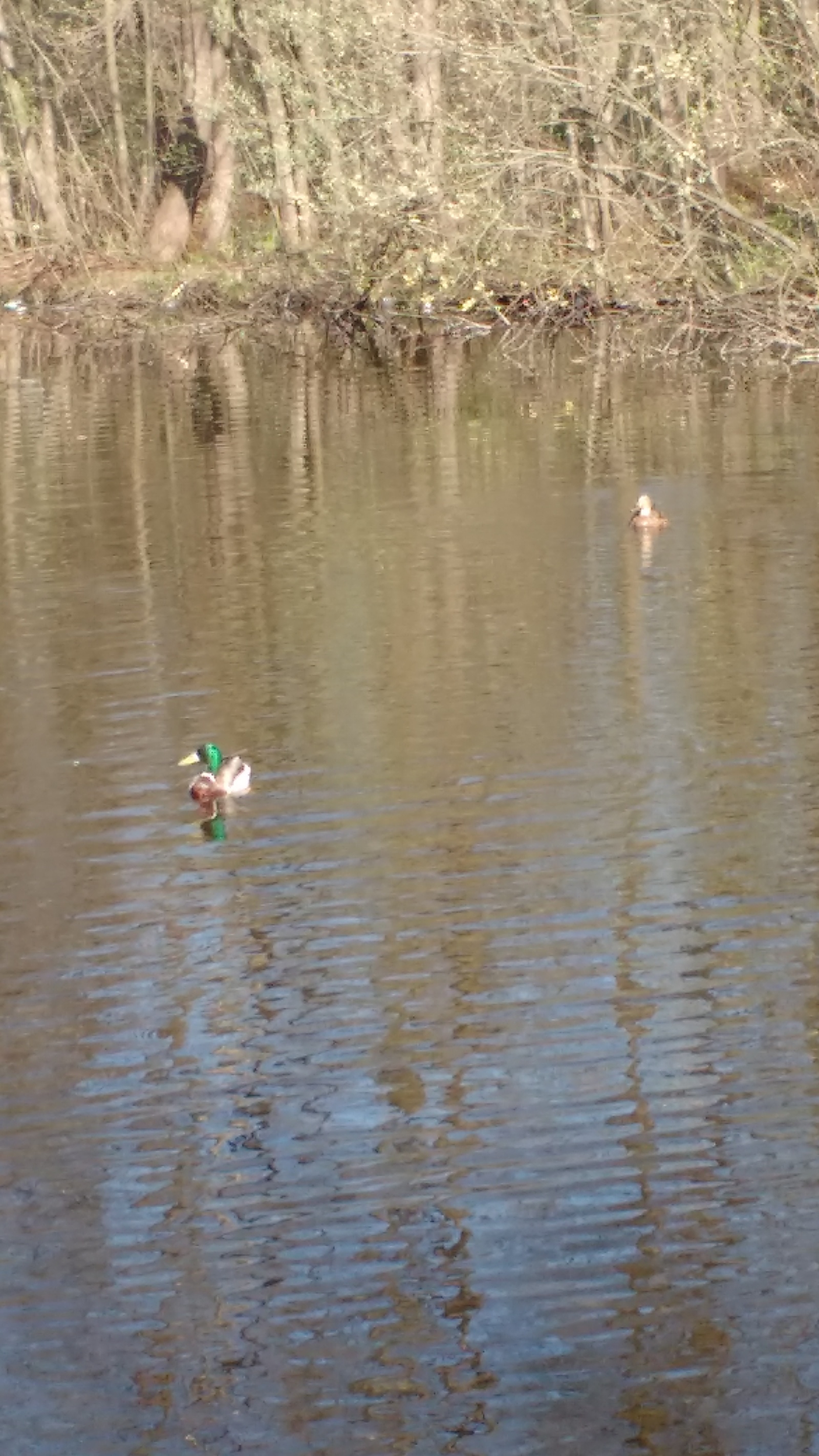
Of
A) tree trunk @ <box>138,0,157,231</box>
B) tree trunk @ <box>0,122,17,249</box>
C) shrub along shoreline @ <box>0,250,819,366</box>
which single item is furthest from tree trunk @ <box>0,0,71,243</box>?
tree trunk @ <box>138,0,157,231</box>

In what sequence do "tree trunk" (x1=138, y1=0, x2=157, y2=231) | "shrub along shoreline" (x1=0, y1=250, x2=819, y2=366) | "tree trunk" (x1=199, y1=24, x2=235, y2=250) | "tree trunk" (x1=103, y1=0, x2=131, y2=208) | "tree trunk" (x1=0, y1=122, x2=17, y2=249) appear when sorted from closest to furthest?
"shrub along shoreline" (x1=0, y1=250, x2=819, y2=366), "tree trunk" (x1=103, y1=0, x2=131, y2=208), "tree trunk" (x1=138, y1=0, x2=157, y2=231), "tree trunk" (x1=199, y1=24, x2=235, y2=250), "tree trunk" (x1=0, y1=122, x2=17, y2=249)

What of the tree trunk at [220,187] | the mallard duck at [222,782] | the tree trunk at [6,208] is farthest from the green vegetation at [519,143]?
the mallard duck at [222,782]

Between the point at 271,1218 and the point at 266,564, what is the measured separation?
938cm

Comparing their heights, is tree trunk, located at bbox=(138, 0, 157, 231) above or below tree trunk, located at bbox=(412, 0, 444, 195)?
above

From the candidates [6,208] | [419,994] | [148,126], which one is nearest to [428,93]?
[148,126]

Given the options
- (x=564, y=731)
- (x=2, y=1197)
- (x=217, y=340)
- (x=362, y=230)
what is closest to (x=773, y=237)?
(x=362, y=230)

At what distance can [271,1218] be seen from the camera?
578 cm

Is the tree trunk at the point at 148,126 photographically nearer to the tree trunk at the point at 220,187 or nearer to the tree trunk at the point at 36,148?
the tree trunk at the point at 220,187

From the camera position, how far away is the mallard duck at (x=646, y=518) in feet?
48.0

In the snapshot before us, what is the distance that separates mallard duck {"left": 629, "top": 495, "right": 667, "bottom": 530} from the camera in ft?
48.0

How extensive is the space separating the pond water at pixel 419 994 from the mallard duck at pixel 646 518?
150 mm

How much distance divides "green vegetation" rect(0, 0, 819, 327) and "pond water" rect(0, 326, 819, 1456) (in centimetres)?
1158

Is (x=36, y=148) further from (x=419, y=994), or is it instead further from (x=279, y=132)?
(x=419, y=994)

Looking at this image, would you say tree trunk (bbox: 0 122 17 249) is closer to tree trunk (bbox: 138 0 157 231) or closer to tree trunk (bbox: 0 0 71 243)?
tree trunk (bbox: 0 0 71 243)
